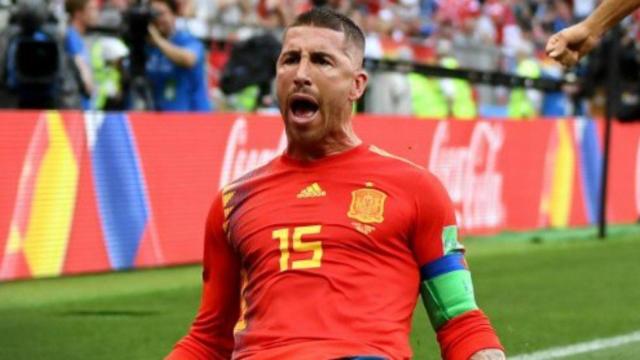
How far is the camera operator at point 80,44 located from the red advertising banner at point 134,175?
2.10ft

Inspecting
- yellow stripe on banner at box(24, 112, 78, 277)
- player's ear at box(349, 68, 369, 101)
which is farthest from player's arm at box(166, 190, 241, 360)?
yellow stripe on banner at box(24, 112, 78, 277)

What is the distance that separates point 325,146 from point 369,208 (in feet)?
0.78

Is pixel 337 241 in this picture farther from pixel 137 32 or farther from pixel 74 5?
pixel 74 5

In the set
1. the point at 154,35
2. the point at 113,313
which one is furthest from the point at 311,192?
the point at 154,35

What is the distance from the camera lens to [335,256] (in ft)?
16.1

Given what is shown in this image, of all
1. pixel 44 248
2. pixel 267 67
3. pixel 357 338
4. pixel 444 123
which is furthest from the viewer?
pixel 444 123

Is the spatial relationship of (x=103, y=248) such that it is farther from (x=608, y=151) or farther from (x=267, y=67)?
(x=608, y=151)

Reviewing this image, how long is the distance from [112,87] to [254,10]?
→ 558 centimetres

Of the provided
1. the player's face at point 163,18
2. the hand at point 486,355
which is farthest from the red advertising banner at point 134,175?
the hand at point 486,355

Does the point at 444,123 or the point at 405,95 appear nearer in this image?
the point at 444,123

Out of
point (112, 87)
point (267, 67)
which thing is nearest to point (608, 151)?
point (267, 67)

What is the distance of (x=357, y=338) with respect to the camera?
15.7 feet

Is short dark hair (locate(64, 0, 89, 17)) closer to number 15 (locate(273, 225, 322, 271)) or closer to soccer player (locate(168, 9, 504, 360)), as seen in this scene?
soccer player (locate(168, 9, 504, 360))

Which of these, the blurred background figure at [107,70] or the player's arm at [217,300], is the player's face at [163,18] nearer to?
the blurred background figure at [107,70]
